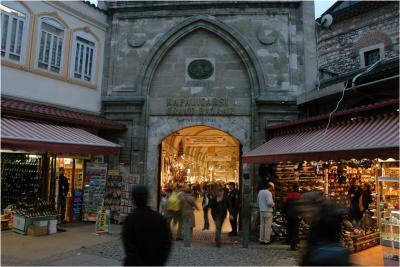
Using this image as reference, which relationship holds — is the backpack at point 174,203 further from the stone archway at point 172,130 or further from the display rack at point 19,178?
the display rack at point 19,178

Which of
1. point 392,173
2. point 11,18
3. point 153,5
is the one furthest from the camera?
point 153,5

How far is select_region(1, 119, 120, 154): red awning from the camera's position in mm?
8141

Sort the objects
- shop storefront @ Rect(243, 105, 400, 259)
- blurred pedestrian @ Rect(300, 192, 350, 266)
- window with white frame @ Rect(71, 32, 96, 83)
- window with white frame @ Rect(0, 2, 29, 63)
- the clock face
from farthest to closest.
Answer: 1. the clock face
2. window with white frame @ Rect(71, 32, 96, 83)
3. window with white frame @ Rect(0, 2, 29, 63)
4. shop storefront @ Rect(243, 105, 400, 259)
5. blurred pedestrian @ Rect(300, 192, 350, 266)

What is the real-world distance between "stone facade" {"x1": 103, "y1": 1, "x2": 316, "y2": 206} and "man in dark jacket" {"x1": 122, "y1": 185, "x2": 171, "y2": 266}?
841 centimetres

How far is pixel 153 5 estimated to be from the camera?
12977 millimetres

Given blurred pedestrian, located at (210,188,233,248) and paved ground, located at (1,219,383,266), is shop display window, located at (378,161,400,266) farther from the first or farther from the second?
blurred pedestrian, located at (210,188,233,248)

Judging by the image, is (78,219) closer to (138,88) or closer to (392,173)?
(138,88)

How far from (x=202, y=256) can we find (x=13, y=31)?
8.10m

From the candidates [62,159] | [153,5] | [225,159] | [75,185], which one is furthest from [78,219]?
[225,159]

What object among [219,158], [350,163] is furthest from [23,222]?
[219,158]

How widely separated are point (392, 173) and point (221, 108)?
5.74 meters

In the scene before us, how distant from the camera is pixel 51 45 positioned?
1152 centimetres

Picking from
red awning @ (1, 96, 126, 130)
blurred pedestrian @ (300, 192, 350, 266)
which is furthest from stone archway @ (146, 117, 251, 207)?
blurred pedestrian @ (300, 192, 350, 266)

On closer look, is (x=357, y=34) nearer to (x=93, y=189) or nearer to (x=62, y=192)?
(x=93, y=189)
